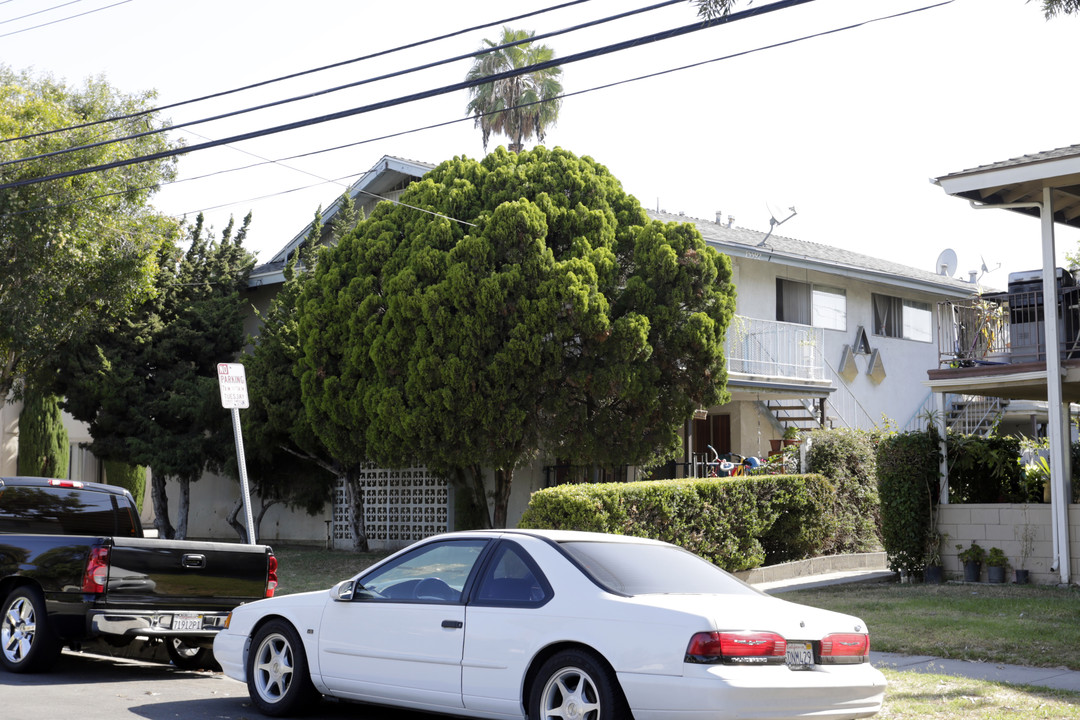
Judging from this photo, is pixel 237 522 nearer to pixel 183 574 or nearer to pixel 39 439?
pixel 39 439

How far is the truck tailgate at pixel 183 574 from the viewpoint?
910 centimetres

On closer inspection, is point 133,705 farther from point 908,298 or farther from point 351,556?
point 908,298

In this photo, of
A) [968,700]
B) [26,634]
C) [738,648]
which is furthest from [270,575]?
[968,700]

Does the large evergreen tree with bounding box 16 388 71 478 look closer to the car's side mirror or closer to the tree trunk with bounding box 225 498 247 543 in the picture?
the tree trunk with bounding box 225 498 247 543

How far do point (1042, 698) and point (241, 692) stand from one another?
613cm

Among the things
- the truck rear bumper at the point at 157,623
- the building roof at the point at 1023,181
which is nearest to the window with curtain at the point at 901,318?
the building roof at the point at 1023,181

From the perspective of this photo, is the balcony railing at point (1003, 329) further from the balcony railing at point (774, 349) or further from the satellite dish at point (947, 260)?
the satellite dish at point (947, 260)

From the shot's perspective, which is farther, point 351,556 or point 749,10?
point 351,556

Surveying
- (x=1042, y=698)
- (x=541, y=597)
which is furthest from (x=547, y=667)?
(x=1042, y=698)

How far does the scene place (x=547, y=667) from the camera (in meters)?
6.42

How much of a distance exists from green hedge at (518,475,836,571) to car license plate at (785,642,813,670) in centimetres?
701

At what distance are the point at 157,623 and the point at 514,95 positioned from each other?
26713 millimetres

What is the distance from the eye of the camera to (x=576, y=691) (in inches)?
247

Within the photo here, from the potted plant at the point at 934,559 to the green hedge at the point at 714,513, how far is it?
1971 millimetres
